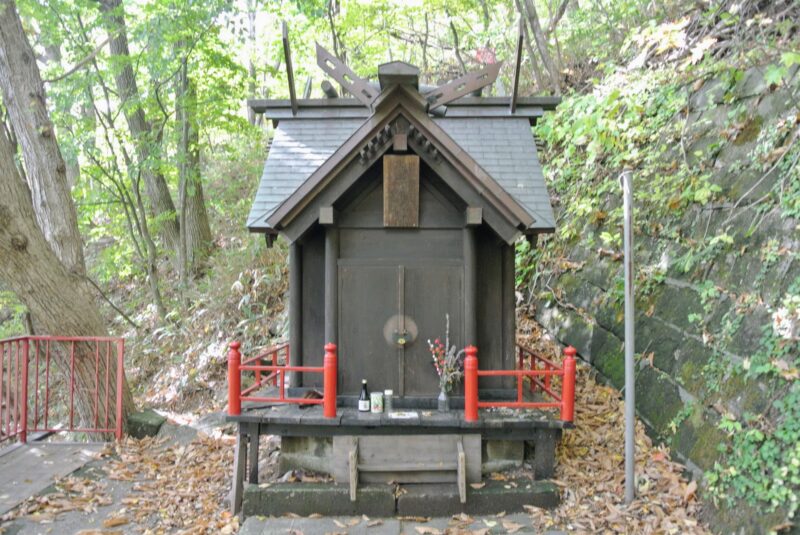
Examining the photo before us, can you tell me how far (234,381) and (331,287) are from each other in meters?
1.51

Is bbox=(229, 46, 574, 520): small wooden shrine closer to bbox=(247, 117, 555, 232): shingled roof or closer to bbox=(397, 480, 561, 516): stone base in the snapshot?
bbox=(247, 117, 555, 232): shingled roof

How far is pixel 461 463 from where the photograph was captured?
5516 millimetres

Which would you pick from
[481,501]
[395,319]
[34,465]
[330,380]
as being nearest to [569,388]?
[481,501]

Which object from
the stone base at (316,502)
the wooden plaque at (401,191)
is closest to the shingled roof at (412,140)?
the wooden plaque at (401,191)

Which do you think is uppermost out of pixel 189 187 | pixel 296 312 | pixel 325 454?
pixel 189 187

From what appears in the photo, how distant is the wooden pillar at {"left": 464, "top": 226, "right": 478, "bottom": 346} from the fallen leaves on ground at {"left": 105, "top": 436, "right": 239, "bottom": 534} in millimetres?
3306

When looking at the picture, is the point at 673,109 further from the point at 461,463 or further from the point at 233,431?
the point at 233,431

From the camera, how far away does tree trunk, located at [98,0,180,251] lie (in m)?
11.0

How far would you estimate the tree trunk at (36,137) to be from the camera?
8.13 metres

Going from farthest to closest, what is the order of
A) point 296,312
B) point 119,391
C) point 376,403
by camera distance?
point 119,391
point 296,312
point 376,403

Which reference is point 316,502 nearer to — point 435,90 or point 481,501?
point 481,501

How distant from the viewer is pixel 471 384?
18.3 ft

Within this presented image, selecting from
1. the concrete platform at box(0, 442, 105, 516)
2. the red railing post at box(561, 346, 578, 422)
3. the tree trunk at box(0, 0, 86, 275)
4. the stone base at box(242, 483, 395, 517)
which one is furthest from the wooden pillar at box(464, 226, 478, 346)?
the tree trunk at box(0, 0, 86, 275)

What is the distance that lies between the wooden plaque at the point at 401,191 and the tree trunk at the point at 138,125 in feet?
24.0
